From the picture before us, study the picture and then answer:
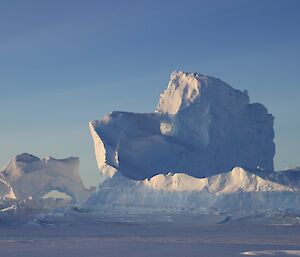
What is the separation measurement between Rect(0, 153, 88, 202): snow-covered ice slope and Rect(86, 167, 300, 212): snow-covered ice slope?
33.8 feet

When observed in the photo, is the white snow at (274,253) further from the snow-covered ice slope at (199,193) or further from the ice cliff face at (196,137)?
the ice cliff face at (196,137)

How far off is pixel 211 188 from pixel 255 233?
51.2 feet

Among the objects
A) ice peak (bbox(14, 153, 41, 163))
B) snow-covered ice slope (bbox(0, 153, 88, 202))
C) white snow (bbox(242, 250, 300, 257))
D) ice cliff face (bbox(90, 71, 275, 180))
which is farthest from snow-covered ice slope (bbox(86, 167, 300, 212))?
white snow (bbox(242, 250, 300, 257))

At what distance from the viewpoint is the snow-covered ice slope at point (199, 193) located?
4609 cm

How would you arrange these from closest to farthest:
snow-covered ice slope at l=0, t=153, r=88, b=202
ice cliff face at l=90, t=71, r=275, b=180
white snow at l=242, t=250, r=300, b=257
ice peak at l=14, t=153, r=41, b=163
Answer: white snow at l=242, t=250, r=300, b=257
ice cliff face at l=90, t=71, r=275, b=180
snow-covered ice slope at l=0, t=153, r=88, b=202
ice peak at l=14, t=153, r=41, b=163

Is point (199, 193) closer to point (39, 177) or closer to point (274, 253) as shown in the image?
point (39, 177)

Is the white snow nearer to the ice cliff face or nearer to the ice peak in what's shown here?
the ice cliff face

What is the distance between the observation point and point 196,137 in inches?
2215

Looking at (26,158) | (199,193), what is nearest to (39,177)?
(26,158)

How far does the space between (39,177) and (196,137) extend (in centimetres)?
1664

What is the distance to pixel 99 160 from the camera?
58.6 m

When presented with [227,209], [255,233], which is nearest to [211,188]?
[227,209]

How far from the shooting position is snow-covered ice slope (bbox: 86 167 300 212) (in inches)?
1815

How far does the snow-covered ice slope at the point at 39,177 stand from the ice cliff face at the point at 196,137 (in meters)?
7.18
